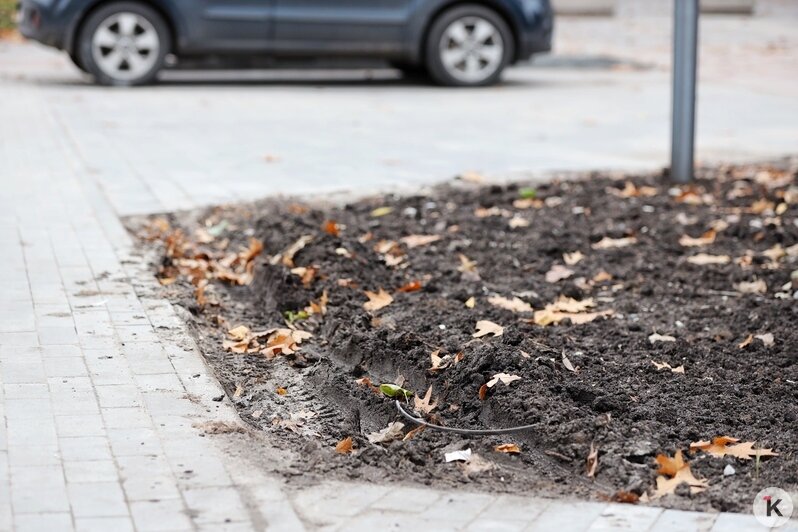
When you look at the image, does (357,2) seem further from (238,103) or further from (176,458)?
(176,458)

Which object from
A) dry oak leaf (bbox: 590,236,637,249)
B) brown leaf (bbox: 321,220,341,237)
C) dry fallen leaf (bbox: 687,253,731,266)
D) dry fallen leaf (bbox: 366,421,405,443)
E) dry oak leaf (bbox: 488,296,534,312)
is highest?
brown leaf (bbox: 321,220,341,237)

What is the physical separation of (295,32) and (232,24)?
70cm

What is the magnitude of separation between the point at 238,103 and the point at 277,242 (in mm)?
6501

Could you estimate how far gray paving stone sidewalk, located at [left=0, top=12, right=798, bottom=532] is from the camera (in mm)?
3525

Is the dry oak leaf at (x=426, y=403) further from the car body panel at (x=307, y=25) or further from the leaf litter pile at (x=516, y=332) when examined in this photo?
the car body panel at (x=307, y=25)

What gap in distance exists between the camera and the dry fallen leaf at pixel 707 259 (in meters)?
6.55

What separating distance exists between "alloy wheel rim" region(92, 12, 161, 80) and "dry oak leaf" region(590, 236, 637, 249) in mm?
8224

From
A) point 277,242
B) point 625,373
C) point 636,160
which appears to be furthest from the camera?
point 636,160

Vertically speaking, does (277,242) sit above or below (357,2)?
below

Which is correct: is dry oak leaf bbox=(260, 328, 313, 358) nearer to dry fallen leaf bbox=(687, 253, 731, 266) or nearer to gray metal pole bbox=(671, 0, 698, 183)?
dry fallen leaf bbox=(687, 253, 731, 266)

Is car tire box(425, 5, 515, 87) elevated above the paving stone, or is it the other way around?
car tire box(425, 5, 515, 87)

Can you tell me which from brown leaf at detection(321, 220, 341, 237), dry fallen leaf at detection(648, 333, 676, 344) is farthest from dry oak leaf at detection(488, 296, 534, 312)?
brown leaf at detection(321, 220, 341, 237)

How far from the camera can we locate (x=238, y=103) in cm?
1309

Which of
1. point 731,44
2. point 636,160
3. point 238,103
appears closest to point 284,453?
point 636,160
